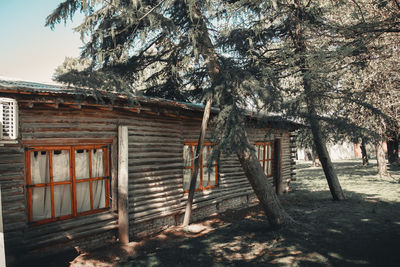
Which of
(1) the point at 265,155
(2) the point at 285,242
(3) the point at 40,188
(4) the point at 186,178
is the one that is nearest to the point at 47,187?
(3) the point at 40,188

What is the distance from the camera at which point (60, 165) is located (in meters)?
6.04

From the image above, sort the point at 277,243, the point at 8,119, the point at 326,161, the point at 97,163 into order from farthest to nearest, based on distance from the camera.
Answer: the point at 326,161 < the point at 97,163 < the point at 277,243 < the point at 8,119

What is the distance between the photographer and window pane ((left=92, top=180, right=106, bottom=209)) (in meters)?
6.63

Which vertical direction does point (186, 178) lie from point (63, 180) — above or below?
below

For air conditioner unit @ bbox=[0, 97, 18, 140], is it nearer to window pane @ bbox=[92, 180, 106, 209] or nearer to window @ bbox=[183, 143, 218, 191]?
window pane @ bbox=[92, 180, 106, 209]

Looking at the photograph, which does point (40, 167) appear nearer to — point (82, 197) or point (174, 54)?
point (82, 197)

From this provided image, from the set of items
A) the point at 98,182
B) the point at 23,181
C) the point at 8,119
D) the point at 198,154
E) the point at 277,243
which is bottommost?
the point at 277,243

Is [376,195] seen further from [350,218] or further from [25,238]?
[25,238]

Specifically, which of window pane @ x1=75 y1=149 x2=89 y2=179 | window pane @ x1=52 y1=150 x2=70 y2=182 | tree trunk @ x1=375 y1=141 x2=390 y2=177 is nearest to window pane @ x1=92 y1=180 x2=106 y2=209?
window pane @ x1=75 y1=149 x2=89 y2=179

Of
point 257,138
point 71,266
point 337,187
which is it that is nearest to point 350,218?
point 337,187

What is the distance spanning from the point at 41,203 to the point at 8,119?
2.61 meters

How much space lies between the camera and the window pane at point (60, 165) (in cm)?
597

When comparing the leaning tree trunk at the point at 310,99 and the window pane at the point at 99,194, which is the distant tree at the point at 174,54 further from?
the leaning tree trunk at the point at 310,99

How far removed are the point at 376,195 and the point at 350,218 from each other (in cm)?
513
